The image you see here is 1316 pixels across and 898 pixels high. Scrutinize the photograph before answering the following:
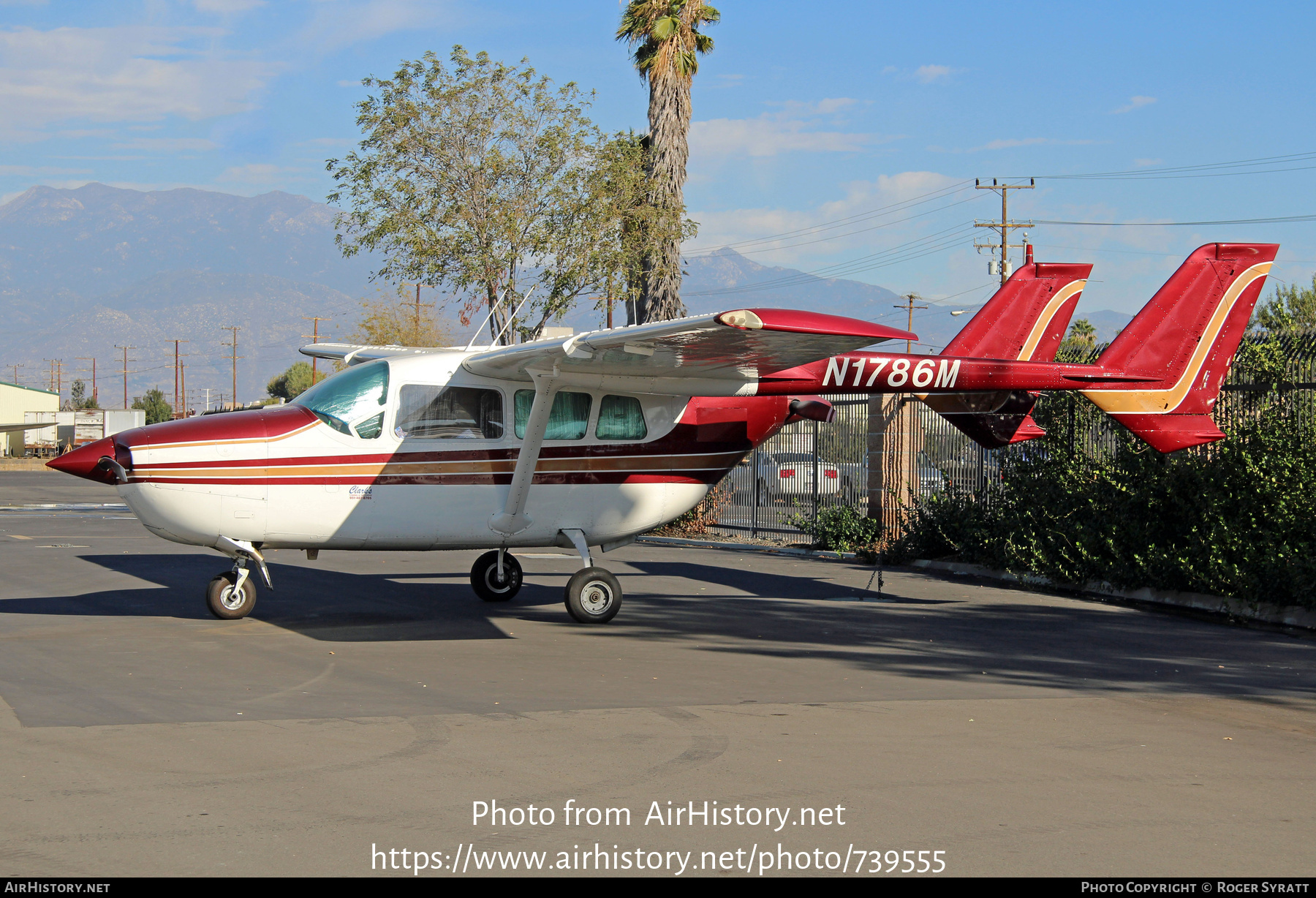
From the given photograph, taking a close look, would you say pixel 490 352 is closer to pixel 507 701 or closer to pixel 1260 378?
pixel 507 701

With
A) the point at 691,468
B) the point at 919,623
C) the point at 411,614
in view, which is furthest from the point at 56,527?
the point at 919,623

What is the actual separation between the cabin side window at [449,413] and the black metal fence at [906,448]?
20.6 ft

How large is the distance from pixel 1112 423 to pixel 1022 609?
10.2 feet

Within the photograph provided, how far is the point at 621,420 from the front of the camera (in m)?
11.6

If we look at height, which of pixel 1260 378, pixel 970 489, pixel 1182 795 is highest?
pixel 1260 378

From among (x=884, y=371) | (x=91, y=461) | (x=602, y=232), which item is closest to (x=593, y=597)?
(x=884, y=371)

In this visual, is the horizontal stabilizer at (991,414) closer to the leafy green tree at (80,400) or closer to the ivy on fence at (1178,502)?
the ivy on fence at (1178,502)

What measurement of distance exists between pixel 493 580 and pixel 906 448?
8.24 m

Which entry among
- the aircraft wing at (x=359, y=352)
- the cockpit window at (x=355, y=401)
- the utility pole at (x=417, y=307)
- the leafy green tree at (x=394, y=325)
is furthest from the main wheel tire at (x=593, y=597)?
the utility pole at (x=417, y=307)

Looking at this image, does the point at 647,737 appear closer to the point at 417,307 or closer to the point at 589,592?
the point at 589,592

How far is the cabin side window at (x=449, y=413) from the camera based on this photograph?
10.8 meters

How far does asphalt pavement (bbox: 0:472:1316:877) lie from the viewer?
459 centimetres

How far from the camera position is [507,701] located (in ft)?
24.6

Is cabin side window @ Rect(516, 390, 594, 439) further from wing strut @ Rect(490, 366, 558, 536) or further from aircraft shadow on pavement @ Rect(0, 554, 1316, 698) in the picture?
aircraft shadow on pavement @ Rect(0, 554, 1316, 698)
